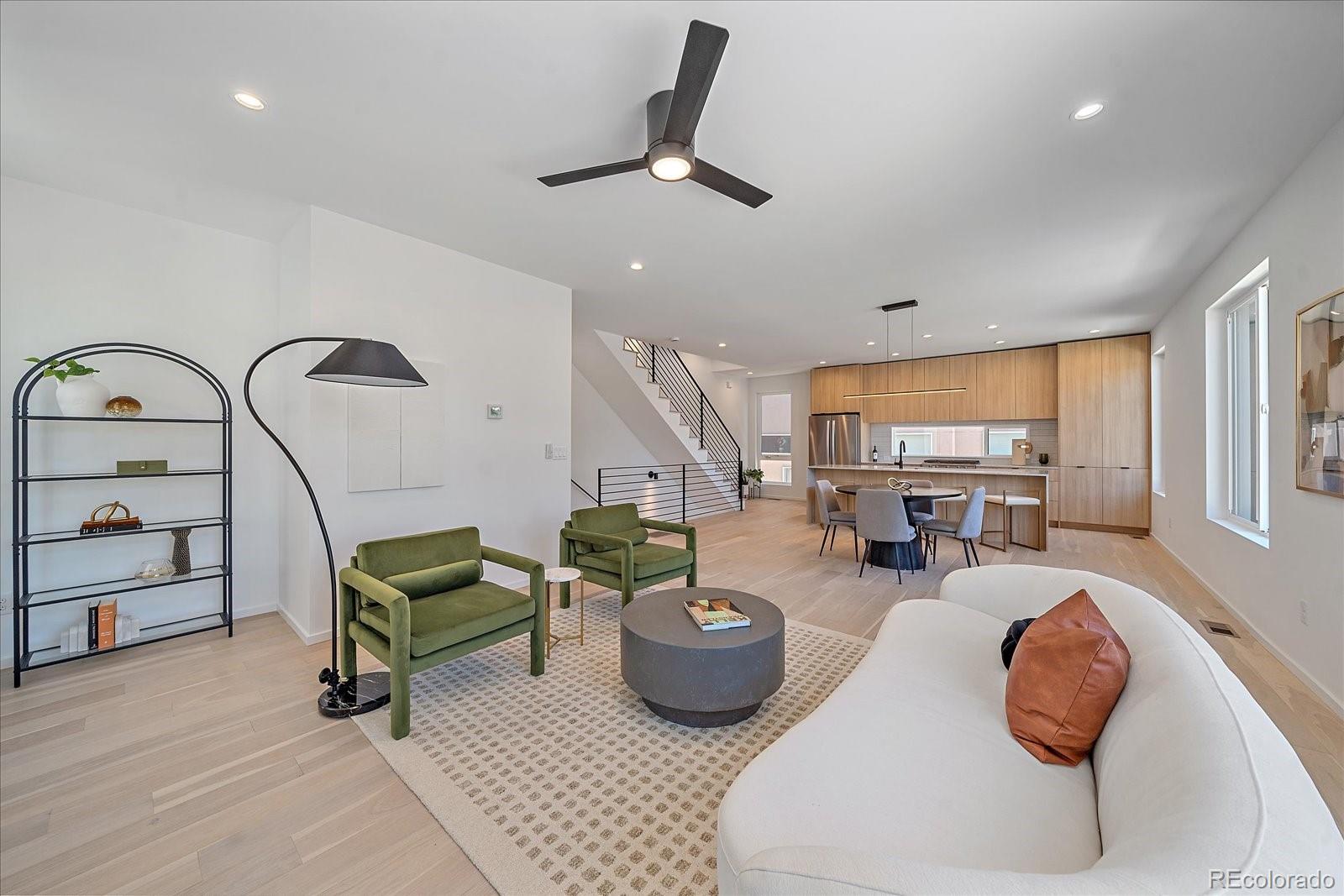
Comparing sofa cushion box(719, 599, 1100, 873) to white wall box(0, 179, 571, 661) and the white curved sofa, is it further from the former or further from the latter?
white wall box(0, 179, 571, 661)

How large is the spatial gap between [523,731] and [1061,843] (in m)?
2.04

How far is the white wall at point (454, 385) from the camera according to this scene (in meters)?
3.40

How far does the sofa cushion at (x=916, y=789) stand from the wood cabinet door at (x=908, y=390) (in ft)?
25.5

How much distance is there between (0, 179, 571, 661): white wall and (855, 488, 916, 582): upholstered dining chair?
11.3 ft

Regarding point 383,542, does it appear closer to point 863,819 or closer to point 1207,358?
point 863,819

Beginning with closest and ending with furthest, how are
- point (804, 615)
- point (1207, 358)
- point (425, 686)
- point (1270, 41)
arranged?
point (1270, 41) < point (425, 686) < point (804, 615) < point (1207, 358)

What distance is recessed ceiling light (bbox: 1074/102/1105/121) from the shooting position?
2.26 m

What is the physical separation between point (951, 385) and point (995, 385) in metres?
0.62

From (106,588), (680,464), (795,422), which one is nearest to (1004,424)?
(795,422)

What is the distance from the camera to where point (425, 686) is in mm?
2859

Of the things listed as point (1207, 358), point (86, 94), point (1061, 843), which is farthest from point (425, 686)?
point (1207, 358)

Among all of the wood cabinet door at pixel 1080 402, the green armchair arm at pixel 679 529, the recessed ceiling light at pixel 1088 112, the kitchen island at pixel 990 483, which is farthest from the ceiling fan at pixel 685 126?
the wood cabinet door at pixel 1080 402

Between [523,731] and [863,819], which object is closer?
[863,819]

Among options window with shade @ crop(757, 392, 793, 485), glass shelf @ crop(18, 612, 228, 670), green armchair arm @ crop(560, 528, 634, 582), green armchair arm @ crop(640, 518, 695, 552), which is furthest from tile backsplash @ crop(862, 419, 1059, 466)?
glass shelf @ crop(18, 612, 228, 670)
